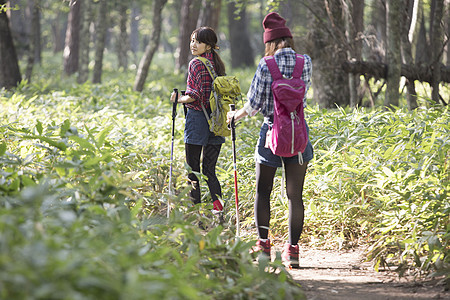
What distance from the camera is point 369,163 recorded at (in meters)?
5.43

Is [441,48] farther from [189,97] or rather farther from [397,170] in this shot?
[189,97]

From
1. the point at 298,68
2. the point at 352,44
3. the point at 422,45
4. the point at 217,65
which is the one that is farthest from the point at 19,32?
the point at 298,68

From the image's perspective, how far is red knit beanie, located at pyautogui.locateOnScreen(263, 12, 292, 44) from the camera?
14.4 feet

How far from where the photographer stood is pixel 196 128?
5.57 meters

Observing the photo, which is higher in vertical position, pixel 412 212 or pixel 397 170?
pixel 397 170

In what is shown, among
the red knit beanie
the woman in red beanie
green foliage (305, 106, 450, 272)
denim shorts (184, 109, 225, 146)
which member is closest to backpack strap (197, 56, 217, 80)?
denim shorts (184, 109, 225, 146)

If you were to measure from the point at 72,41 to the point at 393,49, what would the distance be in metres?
16.8

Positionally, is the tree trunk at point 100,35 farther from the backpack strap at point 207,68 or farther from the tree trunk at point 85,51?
the backpack strap at point 207,68

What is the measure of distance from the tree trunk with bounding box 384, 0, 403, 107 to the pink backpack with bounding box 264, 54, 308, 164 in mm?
4830

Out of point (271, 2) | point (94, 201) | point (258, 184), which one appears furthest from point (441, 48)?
point (94, 201)

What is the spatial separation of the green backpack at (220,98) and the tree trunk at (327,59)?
5.09m

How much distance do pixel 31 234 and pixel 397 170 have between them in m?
3.72

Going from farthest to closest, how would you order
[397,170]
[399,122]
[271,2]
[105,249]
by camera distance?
[271,2], [399,122], [397,170], [105,249]

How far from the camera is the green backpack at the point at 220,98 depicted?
547 centimetres
